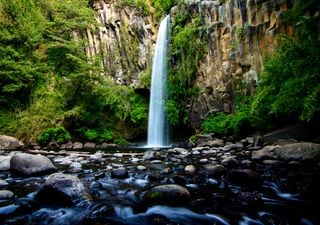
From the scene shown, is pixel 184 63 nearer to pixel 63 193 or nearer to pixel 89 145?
pixel 89 145

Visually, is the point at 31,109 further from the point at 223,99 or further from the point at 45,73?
the point at 223,99

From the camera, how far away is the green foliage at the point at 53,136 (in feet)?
46.9

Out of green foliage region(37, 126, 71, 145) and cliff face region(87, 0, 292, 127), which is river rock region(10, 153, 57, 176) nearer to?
green foliage region(37, 126, 71, 145)

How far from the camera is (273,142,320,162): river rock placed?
6.33 meters

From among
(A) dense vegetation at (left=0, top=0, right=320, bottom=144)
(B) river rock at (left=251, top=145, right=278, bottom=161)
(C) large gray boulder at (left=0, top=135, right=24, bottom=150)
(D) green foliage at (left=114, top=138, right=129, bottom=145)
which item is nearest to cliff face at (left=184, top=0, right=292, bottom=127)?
(A) dense vegetation at (left=0, top=0, right=320, bottom=144)

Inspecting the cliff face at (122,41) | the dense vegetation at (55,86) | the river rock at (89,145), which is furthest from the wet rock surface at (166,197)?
the cliff face at (122,41)

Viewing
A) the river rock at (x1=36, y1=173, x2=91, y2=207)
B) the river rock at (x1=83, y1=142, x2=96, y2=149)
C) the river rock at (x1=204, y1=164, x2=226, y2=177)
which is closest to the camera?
the river rock at (x1=36, y1=173, x2=91, y2=207)

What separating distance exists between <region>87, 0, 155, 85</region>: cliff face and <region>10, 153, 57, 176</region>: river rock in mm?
13203

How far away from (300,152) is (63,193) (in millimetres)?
5469

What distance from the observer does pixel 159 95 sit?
687 inches

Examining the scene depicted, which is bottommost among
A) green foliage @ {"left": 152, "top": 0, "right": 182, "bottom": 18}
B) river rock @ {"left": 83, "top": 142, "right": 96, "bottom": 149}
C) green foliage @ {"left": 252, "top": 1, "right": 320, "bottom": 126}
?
river rock @ {"left": 83, "top": 142, "right": 96, "bottom": 149}

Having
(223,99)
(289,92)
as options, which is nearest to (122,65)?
(223,99)

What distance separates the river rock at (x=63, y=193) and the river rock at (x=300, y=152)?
16.4 feet

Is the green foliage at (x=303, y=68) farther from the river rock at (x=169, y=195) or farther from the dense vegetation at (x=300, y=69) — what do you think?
the river rock at (x=169, y=195)
